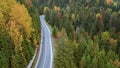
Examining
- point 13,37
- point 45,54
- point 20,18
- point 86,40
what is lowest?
point 86,40

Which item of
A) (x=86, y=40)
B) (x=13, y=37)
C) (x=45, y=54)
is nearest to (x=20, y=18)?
(x=13, y=37)

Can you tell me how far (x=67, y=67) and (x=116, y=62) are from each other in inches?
1650

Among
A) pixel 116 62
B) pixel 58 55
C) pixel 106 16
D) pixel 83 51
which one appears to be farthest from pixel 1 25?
pixel 106 16

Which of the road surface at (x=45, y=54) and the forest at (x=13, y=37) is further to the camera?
the road surface at (x=45, y=54)

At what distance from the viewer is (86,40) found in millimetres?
108500

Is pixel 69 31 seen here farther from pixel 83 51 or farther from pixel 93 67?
pixel 93 67

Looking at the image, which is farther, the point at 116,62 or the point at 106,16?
the point at 106,16

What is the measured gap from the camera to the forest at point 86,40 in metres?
62.9

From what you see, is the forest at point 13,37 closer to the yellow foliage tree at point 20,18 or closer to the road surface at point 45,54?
the yellow foliage tree at point 20,18

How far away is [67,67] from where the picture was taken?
2490 inches

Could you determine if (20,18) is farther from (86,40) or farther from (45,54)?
(86,40)

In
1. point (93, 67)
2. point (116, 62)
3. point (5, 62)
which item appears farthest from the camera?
point (116, 62)

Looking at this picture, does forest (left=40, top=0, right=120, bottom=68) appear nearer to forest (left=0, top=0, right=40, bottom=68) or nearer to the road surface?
the road surface

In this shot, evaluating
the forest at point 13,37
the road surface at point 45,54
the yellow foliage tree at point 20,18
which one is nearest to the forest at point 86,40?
the road surface at point 45,54
